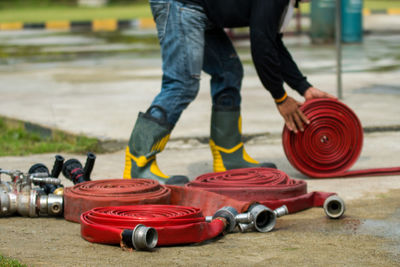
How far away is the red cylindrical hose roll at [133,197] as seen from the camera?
3953mm

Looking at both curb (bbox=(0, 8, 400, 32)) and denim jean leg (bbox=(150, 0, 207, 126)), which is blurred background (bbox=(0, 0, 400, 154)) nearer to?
denim jean leg (bbox=(150, 0, 207, 126))

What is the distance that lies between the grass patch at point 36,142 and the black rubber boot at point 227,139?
1.24m

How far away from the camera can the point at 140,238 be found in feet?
10.9

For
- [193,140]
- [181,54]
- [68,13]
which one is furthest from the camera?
A: [68,13]

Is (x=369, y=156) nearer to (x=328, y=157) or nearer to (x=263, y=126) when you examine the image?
(x=328, y=157)

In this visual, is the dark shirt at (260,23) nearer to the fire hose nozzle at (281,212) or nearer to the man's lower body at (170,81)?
the man's lower body at (170,81)

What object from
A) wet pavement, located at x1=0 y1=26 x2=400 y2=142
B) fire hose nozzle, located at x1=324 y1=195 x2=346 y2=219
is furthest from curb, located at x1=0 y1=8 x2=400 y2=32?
fire hose nozzle, located at x1=324 y1=195 x2=346 y2=219

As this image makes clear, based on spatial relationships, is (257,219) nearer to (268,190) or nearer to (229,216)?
(229,216)

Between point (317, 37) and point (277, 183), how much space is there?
12571 millimetres

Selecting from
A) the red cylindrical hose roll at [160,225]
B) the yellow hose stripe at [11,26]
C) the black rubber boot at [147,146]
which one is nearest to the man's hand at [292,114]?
the black rubber boot at [147,146]

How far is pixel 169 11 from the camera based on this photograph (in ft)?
15.5

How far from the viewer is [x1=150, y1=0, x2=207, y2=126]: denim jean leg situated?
470 centimetres

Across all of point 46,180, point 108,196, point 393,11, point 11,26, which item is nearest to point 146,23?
point 11,26

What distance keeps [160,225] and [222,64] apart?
5.86ft
